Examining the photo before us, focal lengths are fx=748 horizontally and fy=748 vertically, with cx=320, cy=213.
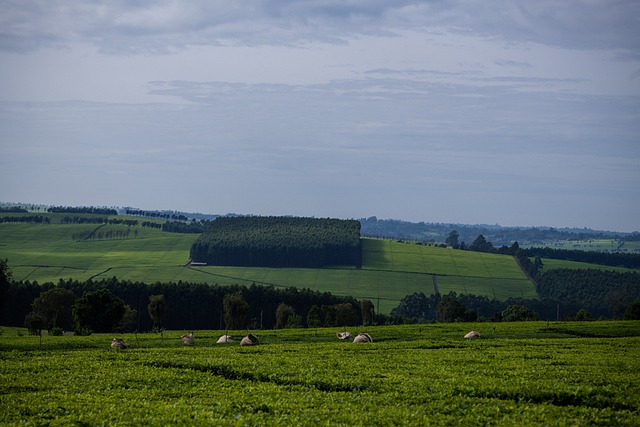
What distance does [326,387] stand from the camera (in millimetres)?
28234

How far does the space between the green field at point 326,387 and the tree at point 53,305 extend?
76391 millimetres

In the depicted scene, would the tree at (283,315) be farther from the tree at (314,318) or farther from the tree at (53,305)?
the tree at (53,305)

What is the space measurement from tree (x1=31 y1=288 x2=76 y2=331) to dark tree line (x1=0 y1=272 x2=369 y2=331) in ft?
49.3

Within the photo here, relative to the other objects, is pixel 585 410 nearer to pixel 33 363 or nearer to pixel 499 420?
pixel 499 420

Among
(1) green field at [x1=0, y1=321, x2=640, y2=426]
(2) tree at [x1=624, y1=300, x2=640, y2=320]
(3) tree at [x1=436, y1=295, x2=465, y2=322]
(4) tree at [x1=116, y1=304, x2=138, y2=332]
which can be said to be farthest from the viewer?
(3) tree at [x1=436, y1=295, x2=465, y2=322]

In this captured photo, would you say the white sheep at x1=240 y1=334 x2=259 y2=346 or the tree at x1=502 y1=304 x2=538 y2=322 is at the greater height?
the white sheep at x1=240 y1=334 x2=259 y2=346

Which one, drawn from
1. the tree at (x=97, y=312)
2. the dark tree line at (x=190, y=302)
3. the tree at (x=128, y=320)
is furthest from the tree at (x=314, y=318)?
the tree at (x=97, y=312)

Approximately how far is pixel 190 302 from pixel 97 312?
43.1 metres

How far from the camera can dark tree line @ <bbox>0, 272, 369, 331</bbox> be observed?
5399 inches

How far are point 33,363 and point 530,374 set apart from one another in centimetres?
2266

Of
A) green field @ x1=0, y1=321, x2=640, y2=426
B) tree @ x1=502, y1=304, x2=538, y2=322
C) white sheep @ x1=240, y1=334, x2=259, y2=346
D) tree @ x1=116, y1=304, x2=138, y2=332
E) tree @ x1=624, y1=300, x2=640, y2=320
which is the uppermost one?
green field @ x1=0, y1=321, x2=640, y2=426

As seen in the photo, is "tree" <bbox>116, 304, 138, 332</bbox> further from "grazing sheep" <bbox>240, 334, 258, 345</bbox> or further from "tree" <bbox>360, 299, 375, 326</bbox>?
"grazing sheep" <bbox>240, 334, 258, 345</bbox>

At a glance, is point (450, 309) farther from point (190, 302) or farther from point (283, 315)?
point (190, 302)

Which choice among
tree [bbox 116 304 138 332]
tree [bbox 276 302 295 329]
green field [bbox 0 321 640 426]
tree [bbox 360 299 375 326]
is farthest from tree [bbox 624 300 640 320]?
tree [bbox 116 304 138 332]
